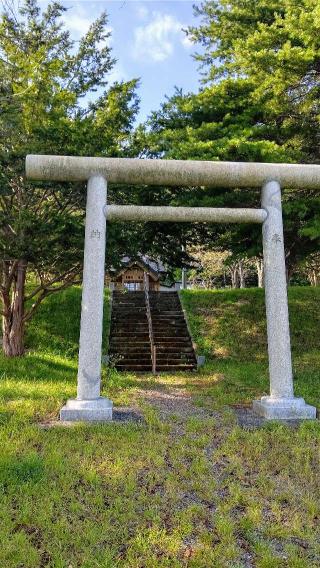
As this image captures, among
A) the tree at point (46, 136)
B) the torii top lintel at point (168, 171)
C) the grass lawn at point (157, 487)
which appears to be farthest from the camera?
the tree at point (46, 136)

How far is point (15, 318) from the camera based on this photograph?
11.1 m

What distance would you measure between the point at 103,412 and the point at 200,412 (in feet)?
5.75

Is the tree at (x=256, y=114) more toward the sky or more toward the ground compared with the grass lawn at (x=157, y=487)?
more toward the sky

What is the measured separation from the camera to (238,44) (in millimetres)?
10164

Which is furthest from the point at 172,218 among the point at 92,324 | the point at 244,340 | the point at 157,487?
the point at 244,340

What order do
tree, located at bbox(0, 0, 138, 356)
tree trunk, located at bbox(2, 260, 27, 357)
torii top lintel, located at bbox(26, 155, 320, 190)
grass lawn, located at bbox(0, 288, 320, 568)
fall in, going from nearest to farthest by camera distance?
grass lawn, located at bbox(0, 288, 320, 568) < torii top lintel, located at bbox(26, 155, 320, 190) < tree, located at bbox(0, 0, 138, 356) < tree trunk, located at bbox(2, 260, 27, 357)

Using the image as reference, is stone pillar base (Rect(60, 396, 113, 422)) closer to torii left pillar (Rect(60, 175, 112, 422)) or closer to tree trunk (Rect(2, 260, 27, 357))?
torii left pillar (Rect(60, 175, 112, 422))

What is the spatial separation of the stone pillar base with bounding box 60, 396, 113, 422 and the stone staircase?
5.74 metres

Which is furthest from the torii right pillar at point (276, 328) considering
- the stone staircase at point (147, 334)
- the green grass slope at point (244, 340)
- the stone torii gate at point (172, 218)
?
the stone staircase at point (147, 334)

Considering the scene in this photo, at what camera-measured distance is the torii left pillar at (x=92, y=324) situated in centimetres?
609

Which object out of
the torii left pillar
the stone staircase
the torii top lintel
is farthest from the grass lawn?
the stone staircase

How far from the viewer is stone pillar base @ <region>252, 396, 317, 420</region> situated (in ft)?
20.6

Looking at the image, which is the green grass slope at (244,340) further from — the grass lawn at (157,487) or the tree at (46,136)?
the tree at (46,136)

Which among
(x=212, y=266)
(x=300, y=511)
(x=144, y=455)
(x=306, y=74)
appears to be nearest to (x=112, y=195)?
(x=306, y=74)
